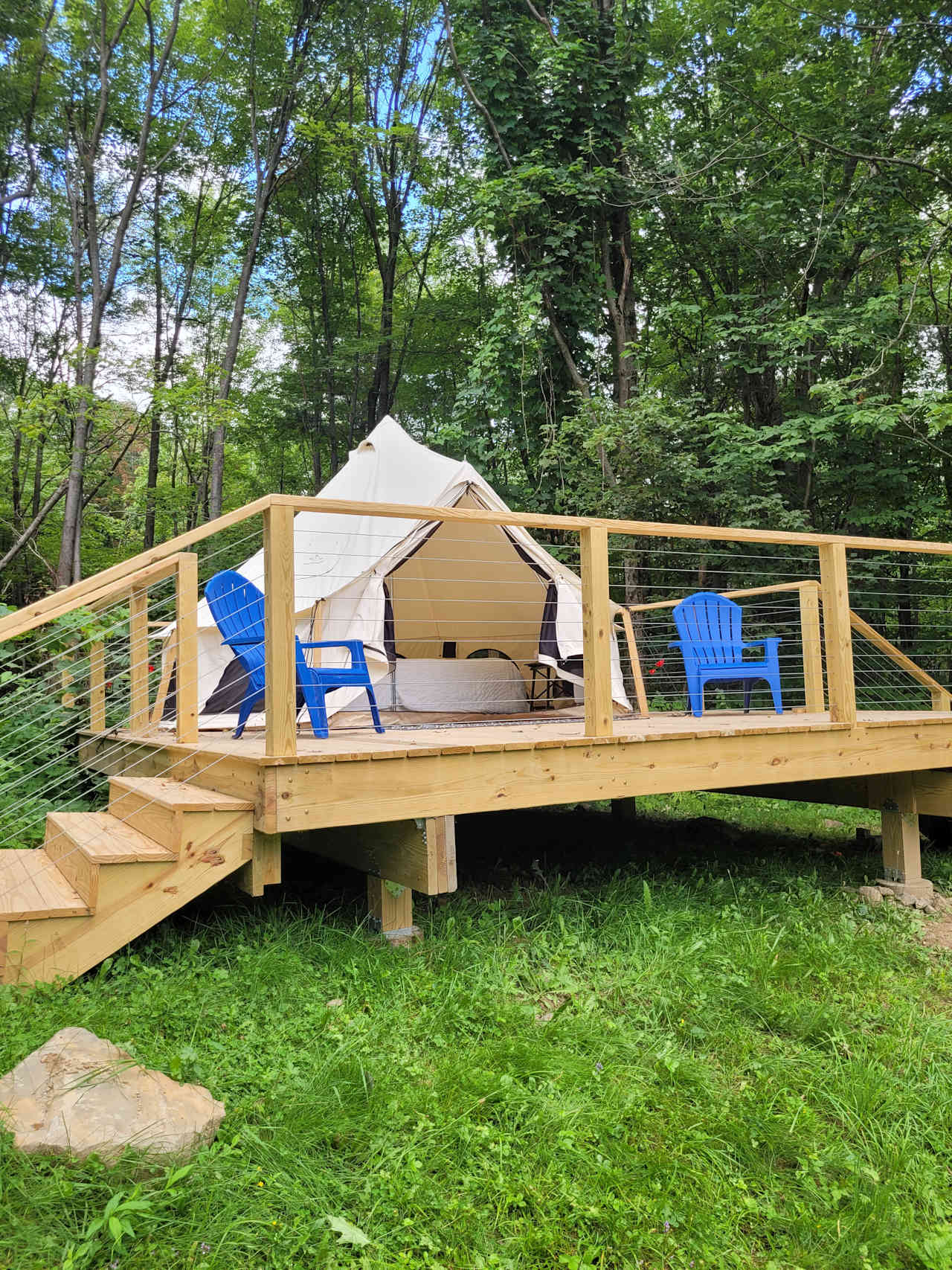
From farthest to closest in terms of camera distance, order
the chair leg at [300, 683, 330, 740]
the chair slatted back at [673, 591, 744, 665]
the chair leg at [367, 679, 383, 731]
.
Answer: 1. the chair slatted back at [673, 591, 744, 665]
2. the chair leg at [367, 679, 383, 731]
3. the chair leg at [300, 683, 330, 740]

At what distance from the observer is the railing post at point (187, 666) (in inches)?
158

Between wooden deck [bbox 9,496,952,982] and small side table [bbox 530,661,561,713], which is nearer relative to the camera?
wooden deck [bbox 9,496,952,982]

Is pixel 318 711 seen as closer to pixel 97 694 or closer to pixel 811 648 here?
pixel 97 694

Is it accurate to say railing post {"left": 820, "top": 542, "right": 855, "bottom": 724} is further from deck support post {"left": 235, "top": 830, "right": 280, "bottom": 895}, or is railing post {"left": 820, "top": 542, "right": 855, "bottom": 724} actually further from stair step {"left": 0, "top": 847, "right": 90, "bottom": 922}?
stair step {"left": 0, "top": 847, "right": 90, "bottom": 922}

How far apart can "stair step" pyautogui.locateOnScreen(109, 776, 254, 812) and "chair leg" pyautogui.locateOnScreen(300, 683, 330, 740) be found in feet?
2.90

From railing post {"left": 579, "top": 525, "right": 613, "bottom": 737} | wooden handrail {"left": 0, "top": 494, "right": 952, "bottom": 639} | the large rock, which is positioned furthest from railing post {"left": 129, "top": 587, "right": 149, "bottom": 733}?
the large rock

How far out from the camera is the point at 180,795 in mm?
3115

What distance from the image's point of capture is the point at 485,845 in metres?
5.44

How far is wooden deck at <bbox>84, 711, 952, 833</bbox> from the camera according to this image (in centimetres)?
305

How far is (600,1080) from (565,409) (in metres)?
9.07

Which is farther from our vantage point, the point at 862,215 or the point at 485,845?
the point at 862,215

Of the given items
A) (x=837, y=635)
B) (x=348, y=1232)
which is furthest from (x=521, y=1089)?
(x=837, y=635)

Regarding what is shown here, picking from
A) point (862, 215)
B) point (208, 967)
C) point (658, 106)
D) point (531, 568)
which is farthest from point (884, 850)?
point (658, 106)

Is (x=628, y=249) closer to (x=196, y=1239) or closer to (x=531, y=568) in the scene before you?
(x=531, y=568)
